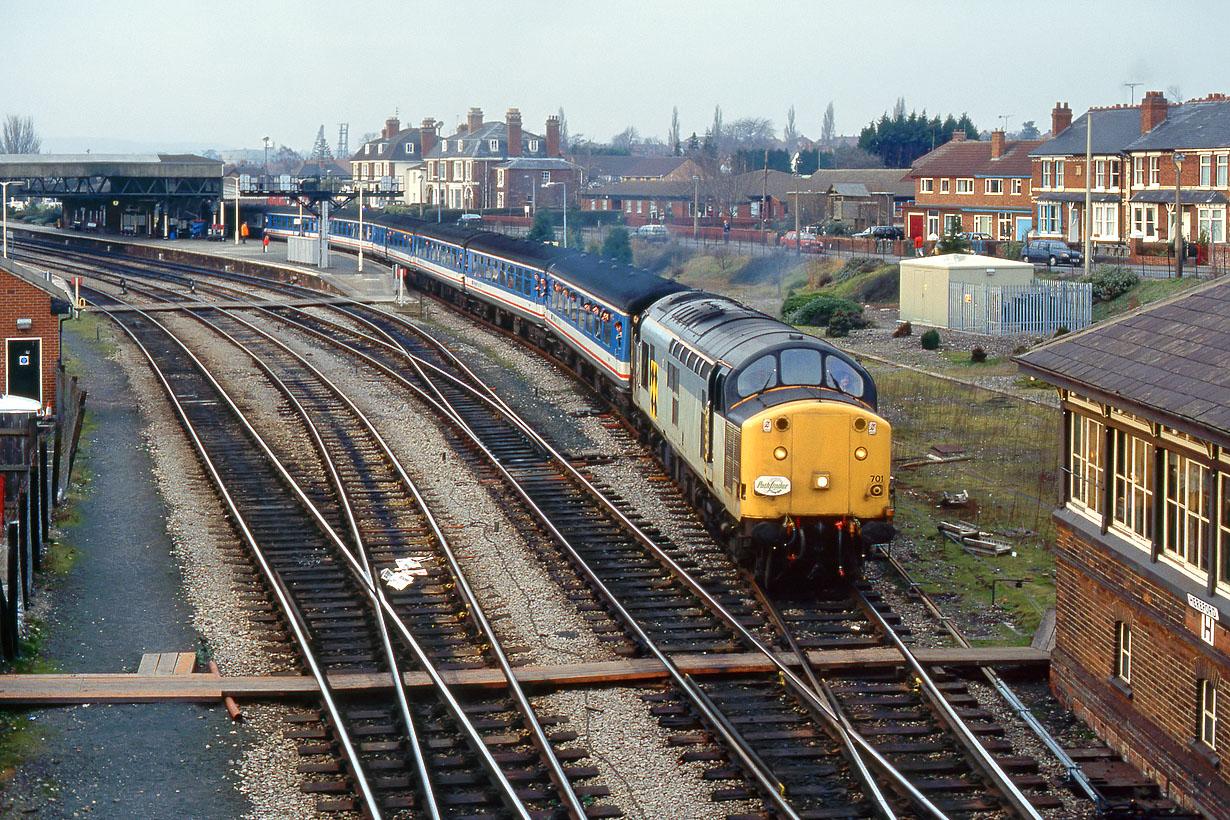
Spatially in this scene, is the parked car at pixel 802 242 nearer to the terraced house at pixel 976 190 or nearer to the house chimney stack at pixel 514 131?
the terraced house at pixel 976 190

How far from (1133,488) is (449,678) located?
6456 millimetres

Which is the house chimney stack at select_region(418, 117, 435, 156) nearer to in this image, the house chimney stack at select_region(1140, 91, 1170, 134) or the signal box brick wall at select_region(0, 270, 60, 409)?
the house chimney stack at select_region(1140, 91, 1170, 134)

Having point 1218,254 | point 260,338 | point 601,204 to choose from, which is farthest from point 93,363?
point 601,204

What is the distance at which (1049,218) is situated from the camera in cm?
6544

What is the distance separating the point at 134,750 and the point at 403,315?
34.4 meters

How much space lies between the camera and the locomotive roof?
57.0 ft

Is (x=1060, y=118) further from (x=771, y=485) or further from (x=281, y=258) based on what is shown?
(x=771, y=485)

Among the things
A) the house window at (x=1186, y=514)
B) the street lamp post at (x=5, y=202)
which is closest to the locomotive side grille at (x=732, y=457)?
the house window at (x=1186, y=514)

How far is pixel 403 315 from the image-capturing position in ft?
152

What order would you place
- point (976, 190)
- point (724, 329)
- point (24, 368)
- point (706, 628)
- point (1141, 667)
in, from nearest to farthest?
point (1141, 667)
point (706, 628)
point (724, 329)
point (24, 368)
point (976, 190)

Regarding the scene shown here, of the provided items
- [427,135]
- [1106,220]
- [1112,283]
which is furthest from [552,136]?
[1112,283]

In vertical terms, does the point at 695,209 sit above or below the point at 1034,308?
above

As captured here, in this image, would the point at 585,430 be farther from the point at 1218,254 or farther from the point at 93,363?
the point at 1218,254

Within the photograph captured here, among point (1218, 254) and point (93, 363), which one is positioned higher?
point (1218, 254)
